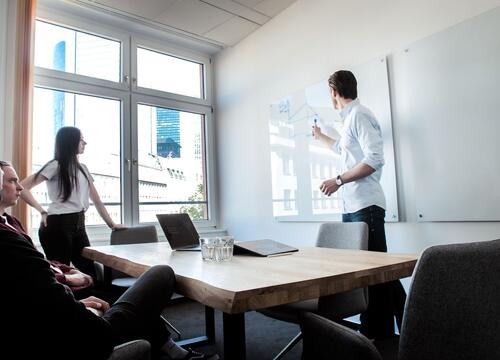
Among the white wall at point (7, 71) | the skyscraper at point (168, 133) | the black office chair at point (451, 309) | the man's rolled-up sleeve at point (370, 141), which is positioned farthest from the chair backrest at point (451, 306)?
the skyscraper at point (168, 133)

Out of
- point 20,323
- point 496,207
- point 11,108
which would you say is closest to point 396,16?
point 496,207

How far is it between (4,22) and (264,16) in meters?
2.31

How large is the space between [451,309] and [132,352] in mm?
694

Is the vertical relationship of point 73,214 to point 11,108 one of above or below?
below

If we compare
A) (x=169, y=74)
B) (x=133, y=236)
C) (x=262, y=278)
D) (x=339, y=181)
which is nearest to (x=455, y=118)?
(x=339, y=181)

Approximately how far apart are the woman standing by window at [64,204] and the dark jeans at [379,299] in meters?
1.97

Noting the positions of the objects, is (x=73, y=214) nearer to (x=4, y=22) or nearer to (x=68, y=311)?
(x=4, y=22)

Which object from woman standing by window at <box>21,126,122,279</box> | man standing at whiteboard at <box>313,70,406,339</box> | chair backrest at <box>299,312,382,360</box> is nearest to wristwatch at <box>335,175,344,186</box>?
man standing at whiteboard at <box>313,70,406,339</box>

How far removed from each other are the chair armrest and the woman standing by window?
205 centimetres

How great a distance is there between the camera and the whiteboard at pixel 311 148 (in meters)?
2.66

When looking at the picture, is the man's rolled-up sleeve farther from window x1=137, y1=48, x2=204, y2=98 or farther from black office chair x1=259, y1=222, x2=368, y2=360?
window x1=137, y1=48, x2=204, y2=98

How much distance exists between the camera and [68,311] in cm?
82

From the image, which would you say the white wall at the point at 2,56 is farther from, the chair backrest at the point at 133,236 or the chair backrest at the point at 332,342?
the chair backrest at the point at 332,342

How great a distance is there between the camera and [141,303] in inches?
43.1
